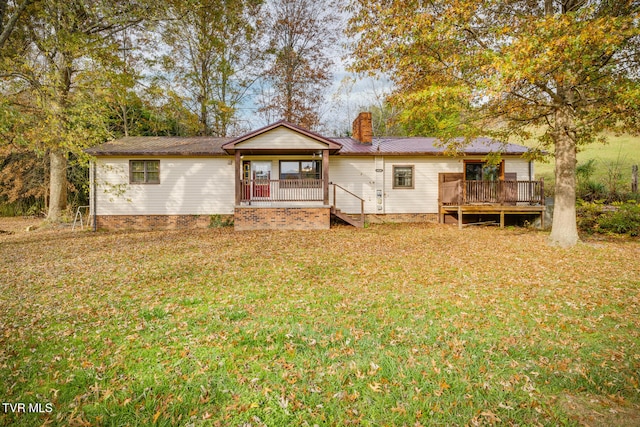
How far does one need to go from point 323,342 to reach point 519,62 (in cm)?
712

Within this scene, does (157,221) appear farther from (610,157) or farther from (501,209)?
(610,157)

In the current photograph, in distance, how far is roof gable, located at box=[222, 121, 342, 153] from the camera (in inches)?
537

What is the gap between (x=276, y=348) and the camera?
3.78 meters

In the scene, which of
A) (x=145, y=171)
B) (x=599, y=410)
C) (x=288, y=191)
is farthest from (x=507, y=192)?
(x=145, y=171)

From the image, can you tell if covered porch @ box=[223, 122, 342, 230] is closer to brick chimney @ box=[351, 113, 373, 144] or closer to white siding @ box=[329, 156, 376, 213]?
white siding @ box=[329, 156, 376, 213]

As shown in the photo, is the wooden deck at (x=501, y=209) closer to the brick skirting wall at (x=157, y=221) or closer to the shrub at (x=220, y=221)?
the shrub at (x=220, y=221)

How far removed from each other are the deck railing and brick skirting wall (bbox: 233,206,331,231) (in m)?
6.42

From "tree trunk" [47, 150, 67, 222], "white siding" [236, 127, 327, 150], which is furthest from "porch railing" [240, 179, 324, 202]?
"tree trunk" [47, 150, 67, 222]

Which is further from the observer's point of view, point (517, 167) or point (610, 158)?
point (610, 158)

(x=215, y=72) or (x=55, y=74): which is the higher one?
(x=215, y=72)

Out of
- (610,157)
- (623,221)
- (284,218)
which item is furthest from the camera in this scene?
(610,157)

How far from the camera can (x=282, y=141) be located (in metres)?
14.0

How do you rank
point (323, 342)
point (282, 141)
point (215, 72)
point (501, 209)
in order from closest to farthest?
point (323, 342)
point (501, 209)
point (282, 141)
point (215, 72)

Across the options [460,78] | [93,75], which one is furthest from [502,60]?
[93,75]
